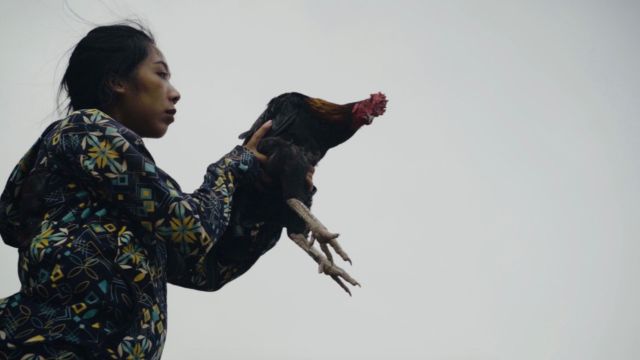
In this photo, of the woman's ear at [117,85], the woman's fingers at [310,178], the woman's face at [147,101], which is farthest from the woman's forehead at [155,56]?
the woman's fingers at [310,178]

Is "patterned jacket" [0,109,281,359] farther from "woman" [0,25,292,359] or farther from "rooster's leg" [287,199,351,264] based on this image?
"rooster's leg" [287,199,351,264]

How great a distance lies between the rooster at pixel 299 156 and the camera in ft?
7.60

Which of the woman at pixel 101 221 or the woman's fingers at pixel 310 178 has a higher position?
the woman's fingers at pixel 310 178

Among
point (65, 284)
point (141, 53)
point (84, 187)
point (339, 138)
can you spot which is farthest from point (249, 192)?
point (65, 284)

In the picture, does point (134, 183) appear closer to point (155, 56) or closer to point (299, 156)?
point (155, 56)

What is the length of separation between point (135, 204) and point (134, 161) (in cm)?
11

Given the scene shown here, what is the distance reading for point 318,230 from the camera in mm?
2279

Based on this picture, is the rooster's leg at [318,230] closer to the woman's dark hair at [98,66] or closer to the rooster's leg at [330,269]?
the rooster's leg at [330,269]

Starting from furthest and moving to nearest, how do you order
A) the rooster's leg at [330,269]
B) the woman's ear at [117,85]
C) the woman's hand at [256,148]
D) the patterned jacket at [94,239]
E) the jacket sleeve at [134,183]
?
1. the woman's hand at [256,148]
2. the rooster's leg at [330,269]
3. the woman's ear at [117,85]
4. the jacket sleeve at [134,183]
5. the patterned jacket at [94,239]

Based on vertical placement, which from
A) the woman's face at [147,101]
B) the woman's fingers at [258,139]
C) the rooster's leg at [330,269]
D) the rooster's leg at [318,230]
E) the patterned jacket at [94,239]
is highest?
the woman's fingers at [258,139]

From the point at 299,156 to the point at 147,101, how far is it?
60 cm

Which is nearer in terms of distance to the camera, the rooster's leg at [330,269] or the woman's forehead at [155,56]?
the woman's forehead at [155,56]

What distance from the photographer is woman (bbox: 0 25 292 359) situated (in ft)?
5.11

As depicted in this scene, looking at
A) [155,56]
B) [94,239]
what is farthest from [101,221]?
[155,56]
